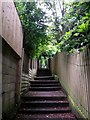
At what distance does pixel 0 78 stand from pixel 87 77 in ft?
4.78

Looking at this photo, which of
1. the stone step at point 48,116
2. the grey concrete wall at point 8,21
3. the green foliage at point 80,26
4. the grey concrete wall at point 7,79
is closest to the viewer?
the grey concrete wall at point 8,21

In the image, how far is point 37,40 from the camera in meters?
6.89

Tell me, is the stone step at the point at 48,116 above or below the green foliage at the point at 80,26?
below

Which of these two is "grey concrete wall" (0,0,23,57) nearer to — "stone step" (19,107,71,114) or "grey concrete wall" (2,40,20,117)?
Answer: "grey concrete wall" (2,40,20,117)

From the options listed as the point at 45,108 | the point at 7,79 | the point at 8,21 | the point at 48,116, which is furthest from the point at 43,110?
the point at 8,21

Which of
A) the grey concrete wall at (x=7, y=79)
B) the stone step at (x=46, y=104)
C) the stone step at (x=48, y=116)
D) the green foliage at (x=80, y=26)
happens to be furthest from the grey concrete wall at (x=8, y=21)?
the stone step at (x=46, y=104)

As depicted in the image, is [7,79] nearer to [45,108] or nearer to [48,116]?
[48,116]

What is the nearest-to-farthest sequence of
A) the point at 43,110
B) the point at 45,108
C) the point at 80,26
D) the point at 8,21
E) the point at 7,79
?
the point at 80,26 → the point at 8,21 → the point at 7,79 → the point at 43,110 → the point at 45,108

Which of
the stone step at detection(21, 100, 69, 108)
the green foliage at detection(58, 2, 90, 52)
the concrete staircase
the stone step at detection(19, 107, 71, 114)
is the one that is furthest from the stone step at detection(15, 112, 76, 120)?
the green foliage at detection(58, 2, 90, 52)

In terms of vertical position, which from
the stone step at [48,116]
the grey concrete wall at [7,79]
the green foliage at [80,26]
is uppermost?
the green foliage at [80,26]

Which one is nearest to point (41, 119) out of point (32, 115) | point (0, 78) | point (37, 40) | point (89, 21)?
point (32, 115)

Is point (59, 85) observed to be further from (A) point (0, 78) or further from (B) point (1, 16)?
(B) point (1, 16)

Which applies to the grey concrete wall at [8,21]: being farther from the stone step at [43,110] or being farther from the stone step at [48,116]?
the stone step at [43,110]

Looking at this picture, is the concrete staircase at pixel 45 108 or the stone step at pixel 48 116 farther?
the concrete staircase at pixel 45 108
